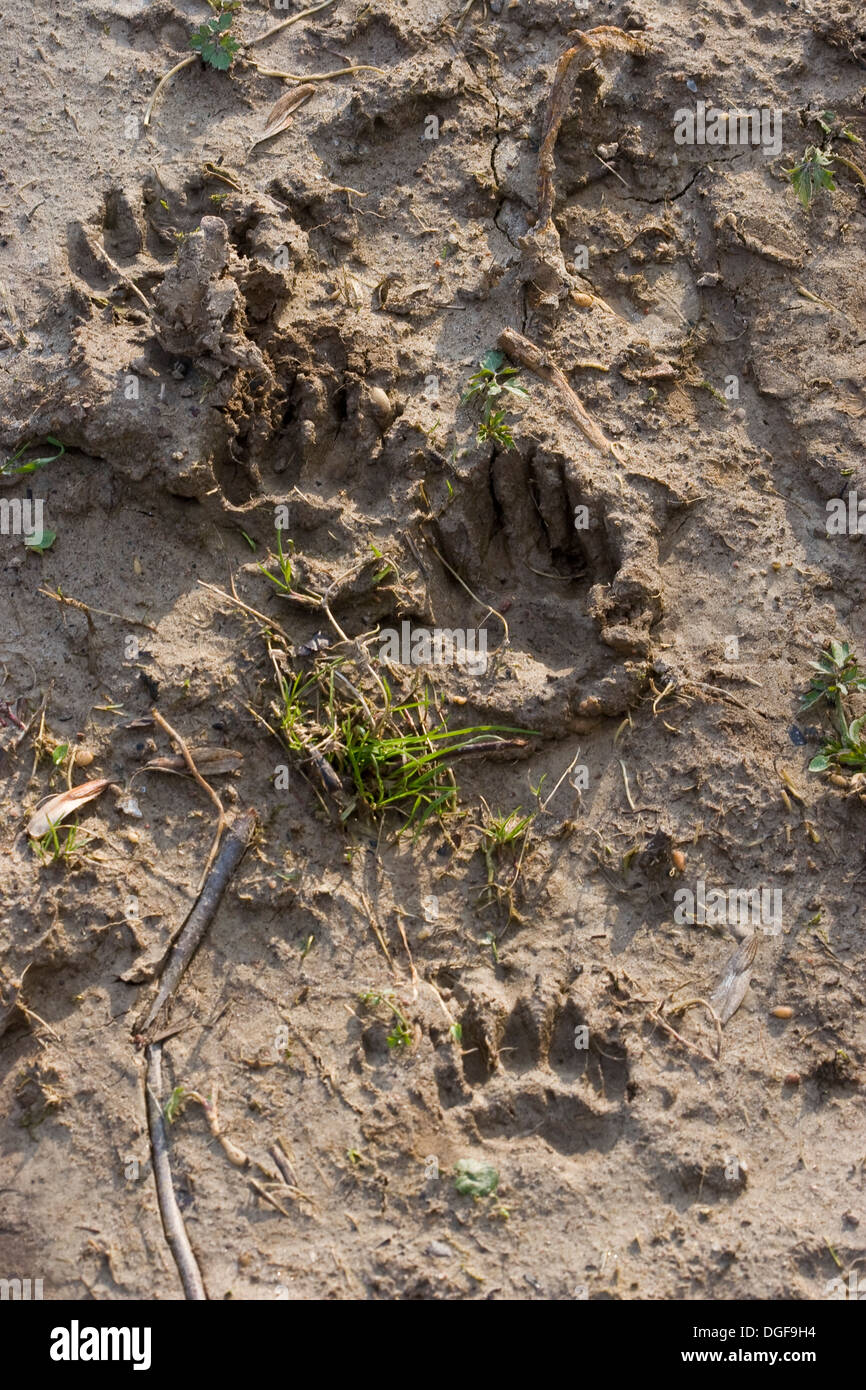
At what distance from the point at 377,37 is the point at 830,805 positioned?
2.82 metres

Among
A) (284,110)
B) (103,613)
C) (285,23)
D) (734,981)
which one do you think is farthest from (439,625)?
(285,23)

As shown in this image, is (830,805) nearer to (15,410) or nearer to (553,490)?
(553,490)

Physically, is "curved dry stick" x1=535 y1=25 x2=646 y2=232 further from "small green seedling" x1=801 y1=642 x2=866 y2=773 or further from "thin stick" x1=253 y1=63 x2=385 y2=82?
"small green seedling" x1=801 y1=642 x2=866 y2=773

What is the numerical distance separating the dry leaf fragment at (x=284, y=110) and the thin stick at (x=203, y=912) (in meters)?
2.15

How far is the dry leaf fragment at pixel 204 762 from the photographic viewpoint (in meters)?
3.07

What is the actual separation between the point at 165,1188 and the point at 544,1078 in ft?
2.93

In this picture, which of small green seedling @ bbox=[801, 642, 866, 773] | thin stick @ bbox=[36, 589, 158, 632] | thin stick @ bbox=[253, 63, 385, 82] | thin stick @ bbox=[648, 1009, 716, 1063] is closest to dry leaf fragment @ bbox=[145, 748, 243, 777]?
thin stick @ bbox=[36, 589, 158, 632]

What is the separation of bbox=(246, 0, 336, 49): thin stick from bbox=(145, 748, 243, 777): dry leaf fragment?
2381mm

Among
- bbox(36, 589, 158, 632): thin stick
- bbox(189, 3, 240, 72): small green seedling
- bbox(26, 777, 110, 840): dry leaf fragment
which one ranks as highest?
bbox(189, 3, 240, 72): small green seedling

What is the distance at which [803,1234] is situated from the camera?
271cm

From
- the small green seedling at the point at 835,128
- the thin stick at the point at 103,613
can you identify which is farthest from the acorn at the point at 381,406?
the small green seedling at the point at 835,128

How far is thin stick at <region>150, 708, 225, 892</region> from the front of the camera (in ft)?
9.78

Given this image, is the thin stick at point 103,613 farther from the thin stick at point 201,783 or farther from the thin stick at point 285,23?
the thin stick at point 285,23

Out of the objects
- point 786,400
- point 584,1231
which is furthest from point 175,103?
point 584,1231
